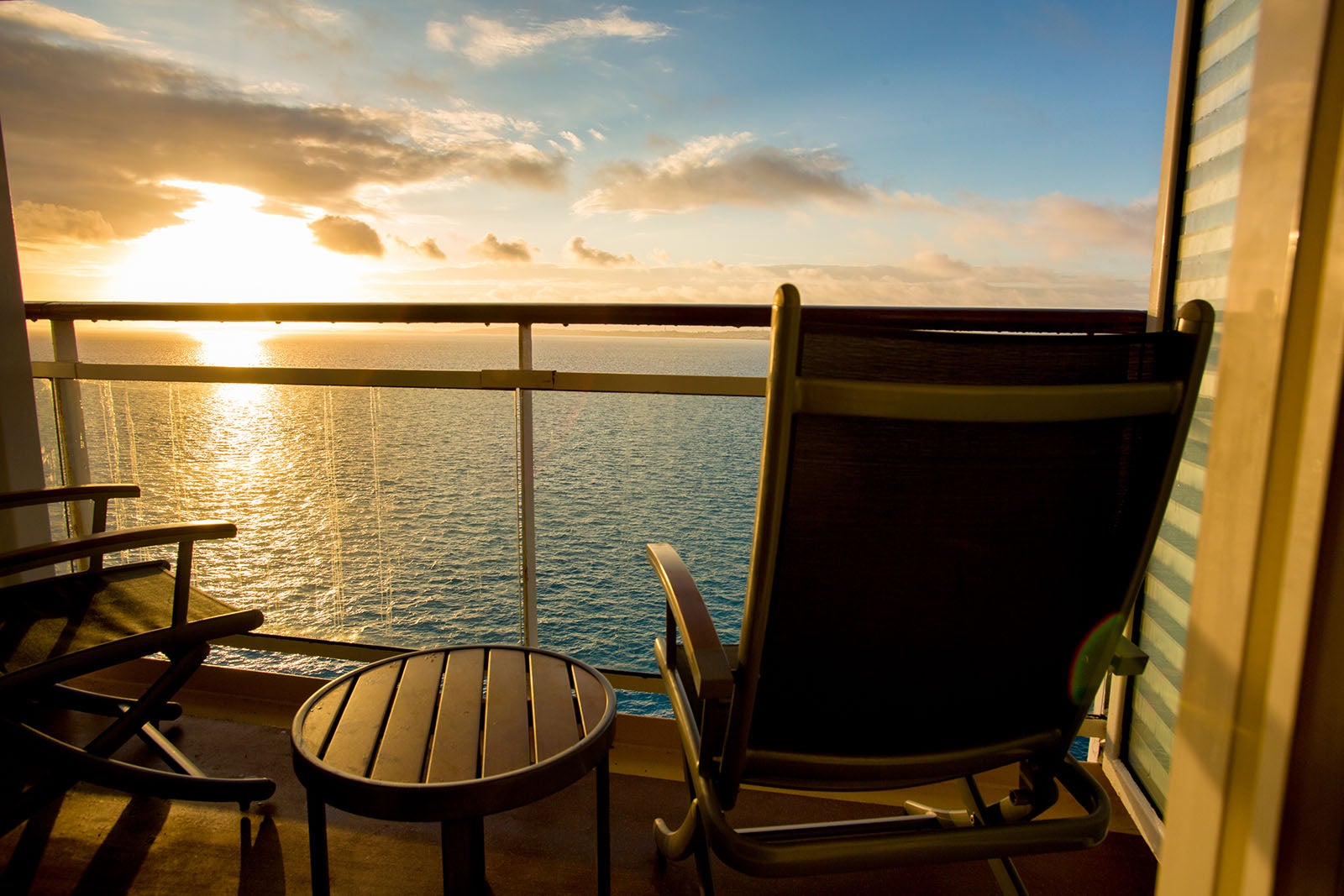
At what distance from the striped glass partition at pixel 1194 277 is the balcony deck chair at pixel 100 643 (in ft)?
7.72

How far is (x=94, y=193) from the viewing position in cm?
1842

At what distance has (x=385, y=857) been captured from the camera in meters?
1.79

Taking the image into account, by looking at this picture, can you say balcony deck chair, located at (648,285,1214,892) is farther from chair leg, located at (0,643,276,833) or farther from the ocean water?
chair leg, located at (0,643,276,833)

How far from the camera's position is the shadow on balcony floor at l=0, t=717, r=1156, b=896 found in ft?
5.56

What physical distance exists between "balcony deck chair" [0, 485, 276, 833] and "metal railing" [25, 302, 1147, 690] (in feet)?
1.75

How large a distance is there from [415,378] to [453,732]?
4.19 feet

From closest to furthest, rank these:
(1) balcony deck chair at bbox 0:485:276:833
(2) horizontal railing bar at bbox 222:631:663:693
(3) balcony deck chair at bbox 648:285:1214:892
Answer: (3) balcony deck chair at bbox 648:285:1214:892
(1) balcony deck chair at bbox 0:485:276:833
(2) horizontal railing bar at bbox 222:631:663:693

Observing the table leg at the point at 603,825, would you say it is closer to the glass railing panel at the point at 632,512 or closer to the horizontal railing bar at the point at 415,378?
the horizontal railing bar at the point at 415,378

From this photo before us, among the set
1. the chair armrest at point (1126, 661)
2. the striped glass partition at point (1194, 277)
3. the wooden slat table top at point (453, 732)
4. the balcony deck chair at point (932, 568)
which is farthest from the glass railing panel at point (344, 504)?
the striped glass partition at point (1194, 277)

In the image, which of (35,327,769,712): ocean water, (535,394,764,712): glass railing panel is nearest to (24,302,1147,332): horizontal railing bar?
(35,327,769,712): ocean water

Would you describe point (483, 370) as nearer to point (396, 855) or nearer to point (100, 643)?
point (100, 643)

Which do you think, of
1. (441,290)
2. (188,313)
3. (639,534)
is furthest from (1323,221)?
(441,290)

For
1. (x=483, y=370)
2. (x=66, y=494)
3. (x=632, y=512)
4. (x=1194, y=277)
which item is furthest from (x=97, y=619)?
(x=632, y=512)

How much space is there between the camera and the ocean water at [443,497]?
811 centimetres
